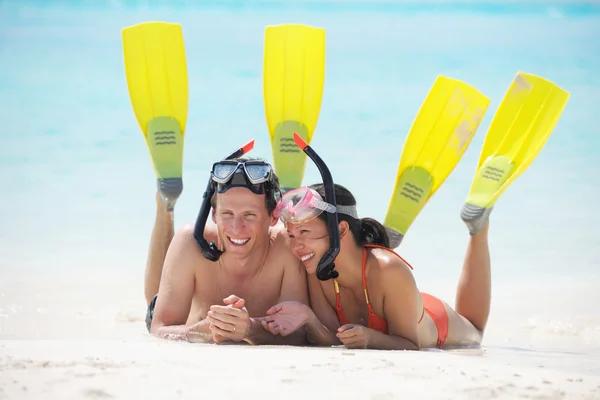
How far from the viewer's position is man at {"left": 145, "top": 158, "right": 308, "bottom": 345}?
4.48 m

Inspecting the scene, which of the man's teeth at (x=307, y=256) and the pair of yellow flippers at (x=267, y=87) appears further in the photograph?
the pair of yellow flippers at (x=267, y=87)

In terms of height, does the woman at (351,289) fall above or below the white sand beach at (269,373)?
above

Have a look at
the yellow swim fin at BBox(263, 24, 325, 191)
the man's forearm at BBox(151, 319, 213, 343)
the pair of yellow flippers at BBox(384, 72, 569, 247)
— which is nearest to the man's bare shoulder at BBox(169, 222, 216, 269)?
the man's forearm at BBox(151, 319, 213, 343)

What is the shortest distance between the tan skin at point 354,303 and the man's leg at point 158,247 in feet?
4.49

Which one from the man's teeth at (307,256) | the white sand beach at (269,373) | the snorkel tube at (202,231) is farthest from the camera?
the snorkel tube at (202,231)

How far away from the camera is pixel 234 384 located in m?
3.11

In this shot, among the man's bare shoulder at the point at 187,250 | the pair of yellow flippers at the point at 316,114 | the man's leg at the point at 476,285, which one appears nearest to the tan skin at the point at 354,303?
the man's bare shoulder at the point at 187,250

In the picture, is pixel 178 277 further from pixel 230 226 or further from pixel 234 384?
pixel 234 384

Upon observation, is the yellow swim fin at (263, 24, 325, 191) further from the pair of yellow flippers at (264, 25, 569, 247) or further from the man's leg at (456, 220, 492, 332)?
the man's leg at (456, 220, 492, 332)

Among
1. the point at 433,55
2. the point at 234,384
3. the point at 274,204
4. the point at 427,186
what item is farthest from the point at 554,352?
the point at 433,55

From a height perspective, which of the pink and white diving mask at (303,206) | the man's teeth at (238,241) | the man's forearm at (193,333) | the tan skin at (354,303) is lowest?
the man's forearm at (193,333)

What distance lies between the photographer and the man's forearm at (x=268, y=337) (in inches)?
169

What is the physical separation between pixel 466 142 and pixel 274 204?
6.97ft

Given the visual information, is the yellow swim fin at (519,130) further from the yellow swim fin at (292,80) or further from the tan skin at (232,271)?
the tan skin at (232,271)
